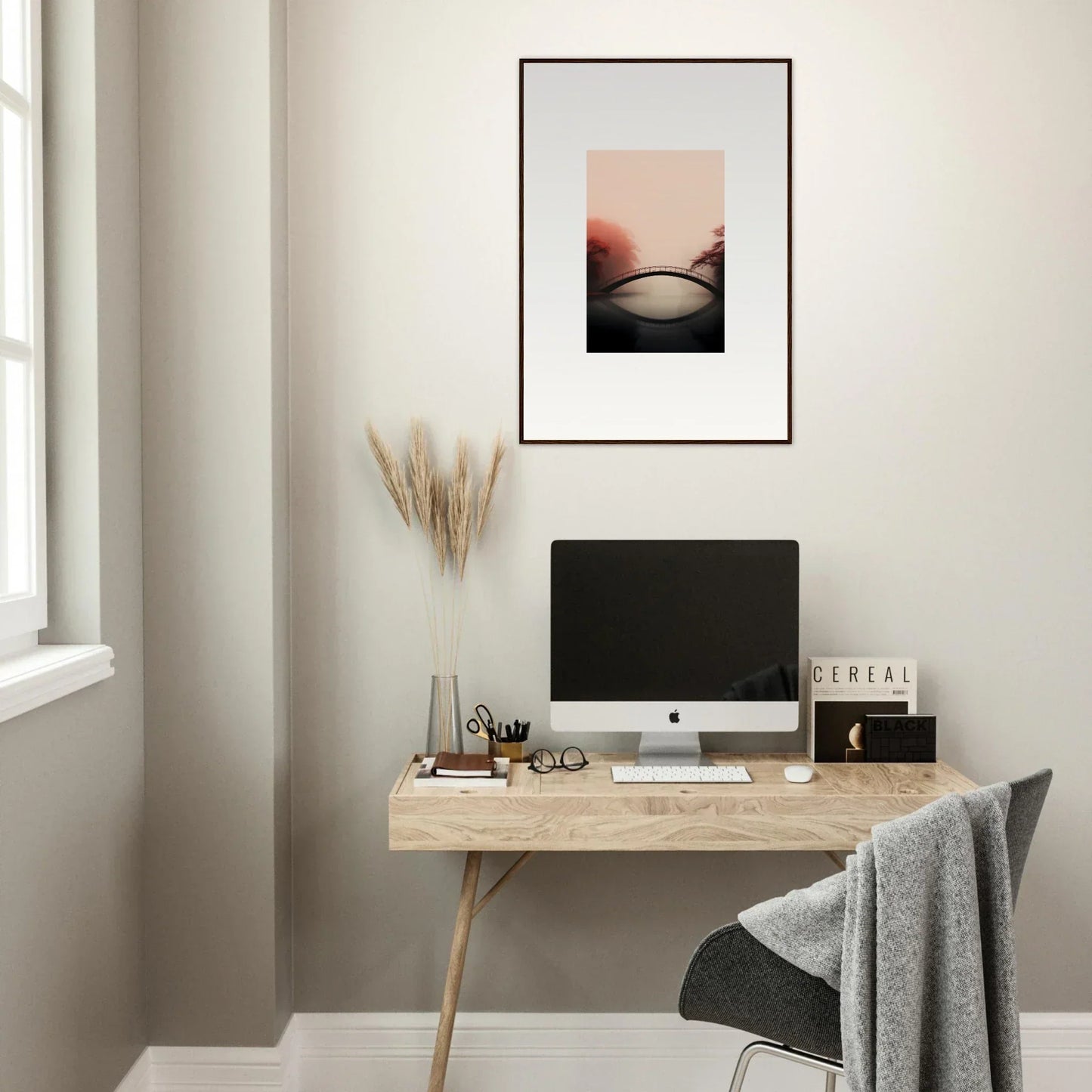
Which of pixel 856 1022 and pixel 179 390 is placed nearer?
pixel 856 1022

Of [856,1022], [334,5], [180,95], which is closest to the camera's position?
[856,1022]

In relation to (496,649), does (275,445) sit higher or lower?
higher

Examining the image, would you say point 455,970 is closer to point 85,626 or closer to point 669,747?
point 669,747

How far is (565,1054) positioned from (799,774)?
91 cm

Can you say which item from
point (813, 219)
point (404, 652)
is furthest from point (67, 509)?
point (813, 219)

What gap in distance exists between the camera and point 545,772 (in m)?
2.12

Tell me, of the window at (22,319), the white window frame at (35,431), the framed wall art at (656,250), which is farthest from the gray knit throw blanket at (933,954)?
the window at (22,319)

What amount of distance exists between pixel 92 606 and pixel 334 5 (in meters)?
1.46

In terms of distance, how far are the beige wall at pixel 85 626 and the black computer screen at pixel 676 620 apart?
0.91 metres

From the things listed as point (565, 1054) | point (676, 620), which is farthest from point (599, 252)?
point (565, 1054)

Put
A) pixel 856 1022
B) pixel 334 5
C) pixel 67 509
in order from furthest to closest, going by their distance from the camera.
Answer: pixel 334 5 < pixel 67 509 < pixel 856 1022

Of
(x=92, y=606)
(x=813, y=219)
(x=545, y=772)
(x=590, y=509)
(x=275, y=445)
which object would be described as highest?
(x=813, y=219)

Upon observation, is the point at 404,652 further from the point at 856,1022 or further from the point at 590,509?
the point at 856,1022

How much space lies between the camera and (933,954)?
1434mm
